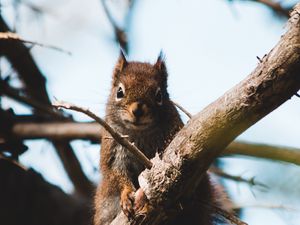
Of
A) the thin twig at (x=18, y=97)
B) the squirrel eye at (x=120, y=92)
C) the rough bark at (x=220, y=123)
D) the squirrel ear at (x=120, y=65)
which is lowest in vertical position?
the rough bark at (x=220, y=123)

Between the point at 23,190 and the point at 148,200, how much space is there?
1776 millimetres

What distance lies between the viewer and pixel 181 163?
2.54m

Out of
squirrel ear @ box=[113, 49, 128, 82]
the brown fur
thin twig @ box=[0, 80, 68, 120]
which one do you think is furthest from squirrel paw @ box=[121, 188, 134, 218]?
thin twig @ box=[0, 80, 68, 120]

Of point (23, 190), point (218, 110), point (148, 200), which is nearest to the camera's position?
point (218, 110)

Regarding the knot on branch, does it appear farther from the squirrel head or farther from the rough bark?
the squirrel head

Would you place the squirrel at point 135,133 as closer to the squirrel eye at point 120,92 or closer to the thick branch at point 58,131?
the squirrel eye at point 120,92

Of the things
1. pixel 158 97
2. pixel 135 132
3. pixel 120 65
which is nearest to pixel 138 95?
pixel 158 97

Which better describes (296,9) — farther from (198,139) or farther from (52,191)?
(52,191)

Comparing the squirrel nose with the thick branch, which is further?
the thick branch

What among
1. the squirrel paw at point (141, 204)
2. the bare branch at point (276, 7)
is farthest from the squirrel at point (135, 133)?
the bare branch at point (276, 7)

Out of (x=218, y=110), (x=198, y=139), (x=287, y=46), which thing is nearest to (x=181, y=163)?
(x=198, y=139)

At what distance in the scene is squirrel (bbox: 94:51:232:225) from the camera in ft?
10.9

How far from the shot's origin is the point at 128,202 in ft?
9.61

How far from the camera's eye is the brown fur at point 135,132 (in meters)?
3.33
